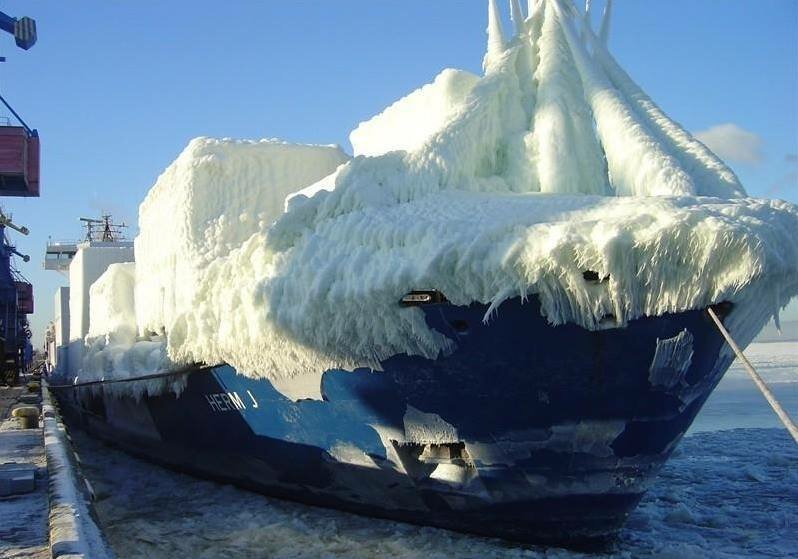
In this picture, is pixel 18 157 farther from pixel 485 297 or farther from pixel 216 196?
pixel 485 297

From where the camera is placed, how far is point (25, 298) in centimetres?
4003

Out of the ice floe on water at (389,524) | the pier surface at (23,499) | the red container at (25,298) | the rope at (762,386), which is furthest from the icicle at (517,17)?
the red container at (25,298)

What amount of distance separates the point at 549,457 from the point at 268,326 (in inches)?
99.3

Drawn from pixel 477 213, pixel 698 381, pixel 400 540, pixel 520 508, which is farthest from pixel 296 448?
pixel 698 381

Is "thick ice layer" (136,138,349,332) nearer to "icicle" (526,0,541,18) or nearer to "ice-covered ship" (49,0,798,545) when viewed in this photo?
"ice-covered ship" (49,0,798,545)

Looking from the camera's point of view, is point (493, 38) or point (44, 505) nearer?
point (44, 505)

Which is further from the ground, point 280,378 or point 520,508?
point 280,378

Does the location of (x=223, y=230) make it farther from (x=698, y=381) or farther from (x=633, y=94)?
(x=698, y=381)

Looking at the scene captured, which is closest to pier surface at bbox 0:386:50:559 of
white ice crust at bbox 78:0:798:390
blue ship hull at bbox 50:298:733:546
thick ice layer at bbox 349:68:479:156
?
white ice crust at bbox 78:0:798:390

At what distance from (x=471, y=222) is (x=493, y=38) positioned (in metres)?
3.34

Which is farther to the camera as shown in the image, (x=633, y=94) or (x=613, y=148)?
(x=633, y=94)

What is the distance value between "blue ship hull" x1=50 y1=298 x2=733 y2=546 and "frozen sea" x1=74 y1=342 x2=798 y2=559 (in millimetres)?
311

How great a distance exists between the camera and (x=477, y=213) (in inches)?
250

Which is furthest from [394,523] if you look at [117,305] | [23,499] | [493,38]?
[117,305]
